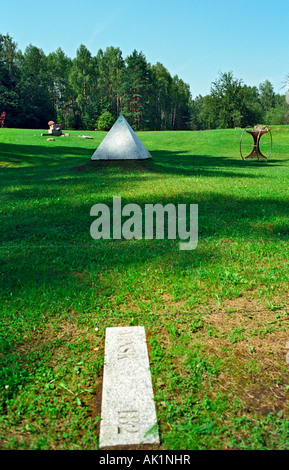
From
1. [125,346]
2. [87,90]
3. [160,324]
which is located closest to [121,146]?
[160,324]

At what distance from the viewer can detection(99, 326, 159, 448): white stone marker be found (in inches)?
85.6

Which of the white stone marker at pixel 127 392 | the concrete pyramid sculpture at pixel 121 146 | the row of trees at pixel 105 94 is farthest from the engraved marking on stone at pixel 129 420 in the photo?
the row of trees at pixel 105 94

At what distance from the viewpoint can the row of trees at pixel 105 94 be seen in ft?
186

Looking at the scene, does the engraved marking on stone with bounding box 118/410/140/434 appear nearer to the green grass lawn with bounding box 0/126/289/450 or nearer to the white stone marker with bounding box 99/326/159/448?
the white stone marker with bounding box 99/326/159/448

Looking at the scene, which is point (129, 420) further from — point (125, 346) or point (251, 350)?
point (251, 350)

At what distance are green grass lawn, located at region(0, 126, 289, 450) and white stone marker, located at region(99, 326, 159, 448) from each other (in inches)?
2.8

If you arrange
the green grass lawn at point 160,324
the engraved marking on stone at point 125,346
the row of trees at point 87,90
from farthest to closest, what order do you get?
the row of trees at point 87,90, the engraved marking on stone at point 125,346, the green grass lawn at point 160,324

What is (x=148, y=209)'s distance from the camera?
7.46m

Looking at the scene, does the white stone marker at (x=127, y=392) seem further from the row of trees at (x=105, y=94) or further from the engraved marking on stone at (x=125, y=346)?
the row of trees at (x=105, y=94)

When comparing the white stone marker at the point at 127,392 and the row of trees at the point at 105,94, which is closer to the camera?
the white stone marker at the point at 127,392

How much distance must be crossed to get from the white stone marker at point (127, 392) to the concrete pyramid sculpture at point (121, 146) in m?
11.1

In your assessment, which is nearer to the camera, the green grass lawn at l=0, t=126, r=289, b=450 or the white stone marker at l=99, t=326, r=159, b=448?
the white stone marker at l=99, t=326, r=159, b=448

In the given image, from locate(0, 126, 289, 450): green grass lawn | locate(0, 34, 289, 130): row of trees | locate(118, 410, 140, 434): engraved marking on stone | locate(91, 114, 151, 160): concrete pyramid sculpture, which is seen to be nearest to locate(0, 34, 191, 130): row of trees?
locate(0, 34, 289, 130): row of trees
